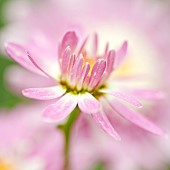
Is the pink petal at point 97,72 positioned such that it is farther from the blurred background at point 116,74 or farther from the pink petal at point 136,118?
the blurred background at point 116,74

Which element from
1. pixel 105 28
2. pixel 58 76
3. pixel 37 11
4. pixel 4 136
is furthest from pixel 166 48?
pixel 58 76

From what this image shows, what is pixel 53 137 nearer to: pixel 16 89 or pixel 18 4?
pixel 16 89

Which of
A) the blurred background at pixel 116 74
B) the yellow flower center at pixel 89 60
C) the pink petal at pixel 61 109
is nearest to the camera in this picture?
the pink petal at pixel 61 109

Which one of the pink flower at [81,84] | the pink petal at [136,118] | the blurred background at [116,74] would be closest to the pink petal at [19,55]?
the pink flower at [81,84]

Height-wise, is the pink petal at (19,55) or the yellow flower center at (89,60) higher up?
the yellow flower center at (89,60)

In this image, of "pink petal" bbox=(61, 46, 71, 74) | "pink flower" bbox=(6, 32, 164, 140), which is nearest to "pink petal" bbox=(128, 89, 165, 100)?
"pink flower" bbox=(6, 32, 164, 140)

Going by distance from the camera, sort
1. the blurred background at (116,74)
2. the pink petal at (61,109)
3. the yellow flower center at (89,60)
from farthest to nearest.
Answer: the blurred background at (116,74)
the yellow flower center at (89,60)
the pink petal at (61,109)

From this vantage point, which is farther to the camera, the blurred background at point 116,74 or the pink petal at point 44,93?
the blurred background at point 116,74

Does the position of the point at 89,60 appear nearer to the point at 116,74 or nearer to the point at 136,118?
the point at 136,118

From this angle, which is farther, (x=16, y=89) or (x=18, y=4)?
(x=18, y=4)

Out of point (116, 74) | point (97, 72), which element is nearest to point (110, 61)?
point (97, 72)
